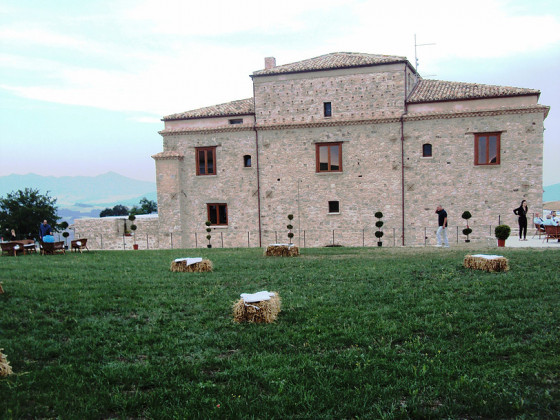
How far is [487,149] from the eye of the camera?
2539 centimetres

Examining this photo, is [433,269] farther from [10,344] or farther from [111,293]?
[10,344]

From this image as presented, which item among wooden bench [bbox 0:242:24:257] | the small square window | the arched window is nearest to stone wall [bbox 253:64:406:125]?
the arched window

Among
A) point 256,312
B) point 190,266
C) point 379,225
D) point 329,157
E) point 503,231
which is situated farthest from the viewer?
point 329,157

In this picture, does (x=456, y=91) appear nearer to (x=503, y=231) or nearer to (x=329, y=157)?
(x=329, y=157)

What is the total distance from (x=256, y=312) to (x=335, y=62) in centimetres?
2366

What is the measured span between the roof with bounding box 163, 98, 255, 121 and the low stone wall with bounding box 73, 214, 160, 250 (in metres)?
7.83

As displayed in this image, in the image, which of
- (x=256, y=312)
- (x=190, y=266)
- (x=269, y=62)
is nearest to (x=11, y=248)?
(x=190, y=266)

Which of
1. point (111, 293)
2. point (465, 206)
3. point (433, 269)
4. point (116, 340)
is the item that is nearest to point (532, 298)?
point (433, 269)

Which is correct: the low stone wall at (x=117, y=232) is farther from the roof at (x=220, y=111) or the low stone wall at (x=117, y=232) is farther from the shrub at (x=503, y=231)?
the shrub at (x=503, y=231)

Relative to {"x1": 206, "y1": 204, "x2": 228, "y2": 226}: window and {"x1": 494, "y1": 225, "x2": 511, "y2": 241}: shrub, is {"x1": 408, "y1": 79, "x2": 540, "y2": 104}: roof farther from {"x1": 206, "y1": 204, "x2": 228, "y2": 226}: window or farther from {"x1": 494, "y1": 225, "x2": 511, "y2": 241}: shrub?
{"x1": 206, "y1": 204, "x2": 228, "y2": 226}: window

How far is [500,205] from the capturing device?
25.2 m

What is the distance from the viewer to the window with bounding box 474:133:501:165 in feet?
82.8

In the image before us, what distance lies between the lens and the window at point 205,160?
97.4 feet

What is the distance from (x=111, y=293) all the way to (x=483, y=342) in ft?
26.5
